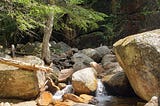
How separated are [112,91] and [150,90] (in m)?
1.74

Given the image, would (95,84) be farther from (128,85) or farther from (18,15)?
(18,15)

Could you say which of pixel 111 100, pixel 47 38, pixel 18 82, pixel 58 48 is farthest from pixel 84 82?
pixel 58 48

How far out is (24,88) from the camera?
7.86 metres

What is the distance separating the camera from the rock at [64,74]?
30.8 ft

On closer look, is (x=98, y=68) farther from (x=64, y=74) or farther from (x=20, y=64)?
(x=20, y=64)

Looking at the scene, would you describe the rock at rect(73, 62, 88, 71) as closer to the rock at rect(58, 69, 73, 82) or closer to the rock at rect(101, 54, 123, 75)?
the rock at rect(58, 69, 73, 82)

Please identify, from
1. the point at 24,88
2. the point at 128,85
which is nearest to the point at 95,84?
the point at 128,85

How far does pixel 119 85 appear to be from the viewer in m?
8.61

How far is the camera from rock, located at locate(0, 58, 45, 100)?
306 inches

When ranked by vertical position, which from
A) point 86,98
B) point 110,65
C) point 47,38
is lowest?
point 86,98

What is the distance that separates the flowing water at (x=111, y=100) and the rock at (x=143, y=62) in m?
0.38

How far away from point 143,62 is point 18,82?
313cm

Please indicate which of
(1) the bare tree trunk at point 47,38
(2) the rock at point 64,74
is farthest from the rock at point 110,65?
(1) the bare tree trunk at point 47,38

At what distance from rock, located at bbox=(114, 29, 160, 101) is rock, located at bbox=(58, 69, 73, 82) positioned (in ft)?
7.47
